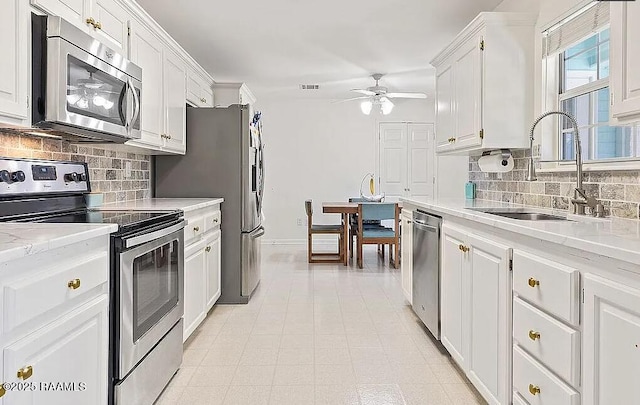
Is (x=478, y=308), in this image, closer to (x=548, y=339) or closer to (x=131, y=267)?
(x=548, y=339)

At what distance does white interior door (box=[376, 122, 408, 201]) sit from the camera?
8.07m

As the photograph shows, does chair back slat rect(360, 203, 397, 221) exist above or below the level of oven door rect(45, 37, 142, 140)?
below

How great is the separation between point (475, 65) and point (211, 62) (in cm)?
330

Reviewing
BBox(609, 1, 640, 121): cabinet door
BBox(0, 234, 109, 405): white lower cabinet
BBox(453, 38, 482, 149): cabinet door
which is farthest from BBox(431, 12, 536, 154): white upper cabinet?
BBox(0, 234, 109, 405): white lower cabinet

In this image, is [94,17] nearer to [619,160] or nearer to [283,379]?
[283,379]

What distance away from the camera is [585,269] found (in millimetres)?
1381

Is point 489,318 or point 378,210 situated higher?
point 378,210

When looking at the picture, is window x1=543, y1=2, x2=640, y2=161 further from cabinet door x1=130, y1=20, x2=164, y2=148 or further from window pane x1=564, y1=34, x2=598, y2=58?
cabinet door x1=130, y1=20, x2=164, y2=148

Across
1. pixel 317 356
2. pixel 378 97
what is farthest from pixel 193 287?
pixel 378 97

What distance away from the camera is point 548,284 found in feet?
5.17

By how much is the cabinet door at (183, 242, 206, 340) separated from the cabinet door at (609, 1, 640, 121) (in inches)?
92.7

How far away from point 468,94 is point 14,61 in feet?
8.64

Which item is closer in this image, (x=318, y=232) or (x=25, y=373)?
(x=25, y=373)

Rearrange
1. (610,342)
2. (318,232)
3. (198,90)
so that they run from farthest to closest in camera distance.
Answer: (318,232) → (198,90) → (610,342)
